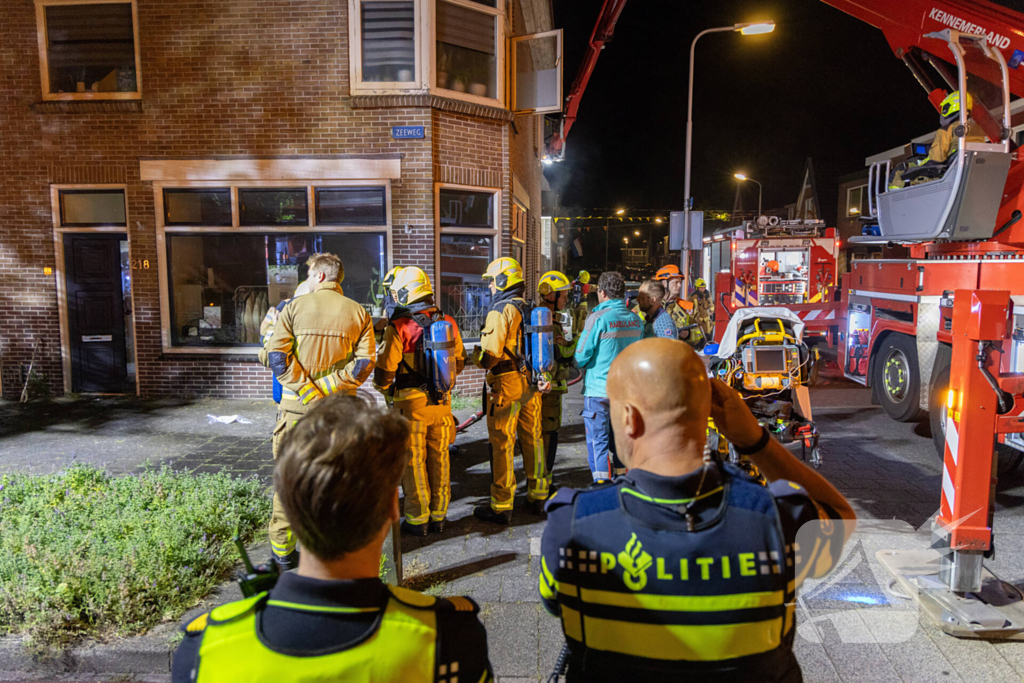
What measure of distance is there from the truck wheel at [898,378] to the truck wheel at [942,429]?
2.65 feet

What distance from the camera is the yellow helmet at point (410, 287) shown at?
4812 mm

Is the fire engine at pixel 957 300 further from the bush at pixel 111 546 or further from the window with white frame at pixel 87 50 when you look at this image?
the window with white frame at pixel 87 50

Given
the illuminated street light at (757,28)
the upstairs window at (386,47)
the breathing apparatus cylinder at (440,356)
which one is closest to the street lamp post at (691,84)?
the illuminated street light at (757,28)

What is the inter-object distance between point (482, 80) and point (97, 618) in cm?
866

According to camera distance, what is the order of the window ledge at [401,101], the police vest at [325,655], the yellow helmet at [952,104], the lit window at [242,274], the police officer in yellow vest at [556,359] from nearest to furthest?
the police vest at [325,655] → the police officer in yellow vest at [556,359] → the yellow helmet at [952,104] → the window ledge at [401,101] → the lit window at [242,274]

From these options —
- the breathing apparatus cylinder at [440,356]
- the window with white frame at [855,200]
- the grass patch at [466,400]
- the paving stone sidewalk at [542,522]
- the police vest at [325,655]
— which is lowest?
the paving stone sidewalk at [542,522]

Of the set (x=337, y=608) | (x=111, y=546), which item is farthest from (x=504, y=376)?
(x=337, y=608)

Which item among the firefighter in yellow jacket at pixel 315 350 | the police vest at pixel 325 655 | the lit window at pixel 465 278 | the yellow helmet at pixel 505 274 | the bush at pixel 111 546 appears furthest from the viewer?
the lit window at pixel 465 278

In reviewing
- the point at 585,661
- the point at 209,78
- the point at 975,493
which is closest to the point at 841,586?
the point at 975,493

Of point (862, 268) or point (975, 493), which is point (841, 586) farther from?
point (862, 268)

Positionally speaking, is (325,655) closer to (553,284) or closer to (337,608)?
(337,608)

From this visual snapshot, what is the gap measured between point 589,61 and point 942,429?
39.2 feet

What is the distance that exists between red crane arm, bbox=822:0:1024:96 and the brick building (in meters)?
4.92

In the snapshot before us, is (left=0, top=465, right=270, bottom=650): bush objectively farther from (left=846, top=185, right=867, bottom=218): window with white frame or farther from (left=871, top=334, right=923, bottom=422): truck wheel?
(left=846, top=185, right=867, bottom=218): window with white frame
